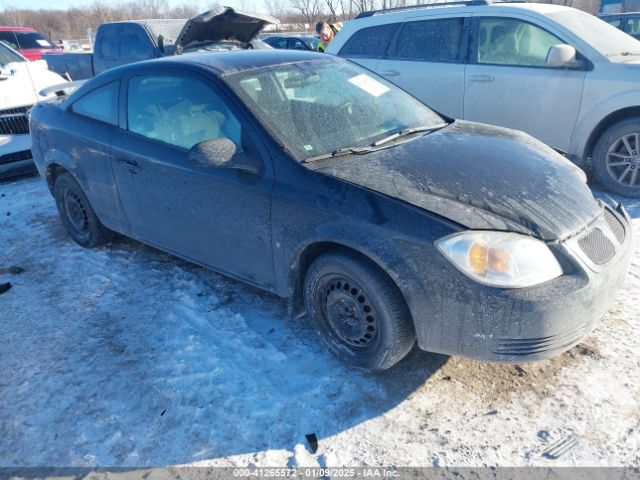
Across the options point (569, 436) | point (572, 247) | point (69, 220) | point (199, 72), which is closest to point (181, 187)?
point (199, 72)

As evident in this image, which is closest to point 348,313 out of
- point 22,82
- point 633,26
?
point 22,82

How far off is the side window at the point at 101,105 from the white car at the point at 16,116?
243cm

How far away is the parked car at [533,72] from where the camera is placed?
4828 millimetres

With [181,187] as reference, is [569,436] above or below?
below

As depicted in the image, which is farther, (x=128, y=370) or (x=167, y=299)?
(x=167, y=299)

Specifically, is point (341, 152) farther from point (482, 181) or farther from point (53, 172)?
point (53, 172)

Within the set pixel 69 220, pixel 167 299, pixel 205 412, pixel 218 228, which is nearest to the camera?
pixel 205 412

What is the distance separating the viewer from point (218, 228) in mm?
3203

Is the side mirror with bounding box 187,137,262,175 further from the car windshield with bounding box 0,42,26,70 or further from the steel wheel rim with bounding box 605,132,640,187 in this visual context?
the car windshield with bounding box 0,42,26,70

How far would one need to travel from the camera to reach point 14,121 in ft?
21.4

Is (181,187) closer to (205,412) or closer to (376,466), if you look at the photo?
(205,412)

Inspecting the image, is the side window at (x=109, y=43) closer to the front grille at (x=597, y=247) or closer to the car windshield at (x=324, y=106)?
the car windshield at (x=324, y=106)

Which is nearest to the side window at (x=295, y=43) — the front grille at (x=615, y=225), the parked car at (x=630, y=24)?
the parked car at (x=630, y=24)

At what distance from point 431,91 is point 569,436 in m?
4.44
